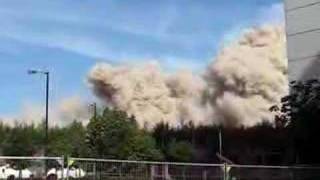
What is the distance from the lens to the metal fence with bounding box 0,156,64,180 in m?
22.7

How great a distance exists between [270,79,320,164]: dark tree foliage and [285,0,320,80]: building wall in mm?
8370

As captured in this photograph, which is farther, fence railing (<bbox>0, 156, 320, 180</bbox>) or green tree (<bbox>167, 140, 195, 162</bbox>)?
green tree (<bbox>167, 140, 195, 162</bbox>)

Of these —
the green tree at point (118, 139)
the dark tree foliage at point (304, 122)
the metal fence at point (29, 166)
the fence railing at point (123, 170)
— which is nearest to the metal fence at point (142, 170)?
the fence railing at point (123, 170)

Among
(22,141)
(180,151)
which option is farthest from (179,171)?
→ (22,141)

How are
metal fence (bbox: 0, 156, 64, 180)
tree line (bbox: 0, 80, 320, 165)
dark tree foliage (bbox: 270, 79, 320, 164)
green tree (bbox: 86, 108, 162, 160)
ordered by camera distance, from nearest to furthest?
metal fence (bbox: 0, 156, 64, 180)
dark tree foliage (bbox: 270, 79, 320, 164)
tree line (bbox: 0, 80, 320, 165)
green tree (bbox: 86, 108, 162, 160)

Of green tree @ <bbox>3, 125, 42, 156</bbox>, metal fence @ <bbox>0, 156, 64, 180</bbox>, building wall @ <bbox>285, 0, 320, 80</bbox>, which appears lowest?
metal fence @ <bbox>0, 156, 64, 180</bbox>

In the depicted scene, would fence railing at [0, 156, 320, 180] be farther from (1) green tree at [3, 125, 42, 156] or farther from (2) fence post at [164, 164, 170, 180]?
(1) green tree at [3, 125, 42, 156]

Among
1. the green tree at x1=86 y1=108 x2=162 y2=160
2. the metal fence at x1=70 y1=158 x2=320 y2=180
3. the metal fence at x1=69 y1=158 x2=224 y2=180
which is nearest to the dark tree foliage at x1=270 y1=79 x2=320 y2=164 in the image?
the metal fence at x1=70 y1=158 x2=320 y2=180

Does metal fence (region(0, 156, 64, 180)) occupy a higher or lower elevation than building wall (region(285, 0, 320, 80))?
lower

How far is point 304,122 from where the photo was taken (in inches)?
1896

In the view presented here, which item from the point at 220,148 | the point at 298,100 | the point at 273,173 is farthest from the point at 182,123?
the point at 273,173

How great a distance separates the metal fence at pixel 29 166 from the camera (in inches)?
894

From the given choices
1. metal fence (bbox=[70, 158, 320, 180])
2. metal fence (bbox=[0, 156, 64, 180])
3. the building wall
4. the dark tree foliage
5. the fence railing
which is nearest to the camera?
metal fence (bbox=[0, 156, 64, 180])

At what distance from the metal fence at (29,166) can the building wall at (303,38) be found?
1542 inches
